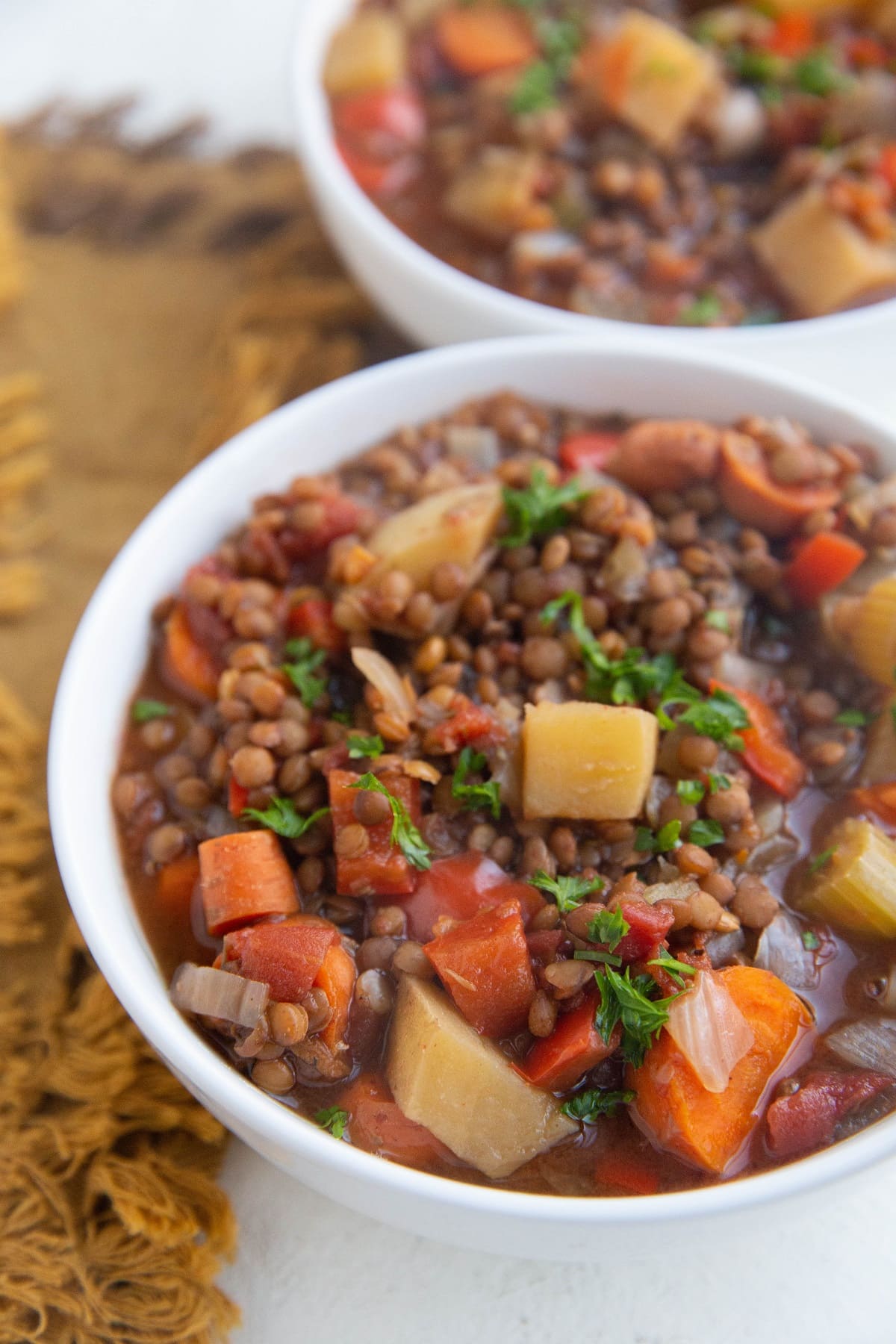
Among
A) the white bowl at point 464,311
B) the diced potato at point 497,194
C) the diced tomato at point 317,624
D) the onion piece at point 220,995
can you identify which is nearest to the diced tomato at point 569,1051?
the onion piece at point 220,995

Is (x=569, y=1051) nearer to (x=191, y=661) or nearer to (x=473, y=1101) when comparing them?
A: (x=473, y=1101)

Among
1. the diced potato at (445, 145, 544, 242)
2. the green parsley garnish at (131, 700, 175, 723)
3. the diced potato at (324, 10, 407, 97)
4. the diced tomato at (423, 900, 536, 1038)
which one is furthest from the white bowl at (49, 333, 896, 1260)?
the diced potato at (324, 10, 407, 97)

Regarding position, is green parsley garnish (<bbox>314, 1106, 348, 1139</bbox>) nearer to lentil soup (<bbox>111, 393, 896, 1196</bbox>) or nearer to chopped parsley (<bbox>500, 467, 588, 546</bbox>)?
lentil soup (<bbox>111, 393, 896, 1196</bbox>)

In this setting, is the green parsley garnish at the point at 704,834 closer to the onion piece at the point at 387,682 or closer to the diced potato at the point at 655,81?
the onion piece at the point at 387,682

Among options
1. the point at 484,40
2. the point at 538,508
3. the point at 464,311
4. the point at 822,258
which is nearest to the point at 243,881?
the point at 538,508

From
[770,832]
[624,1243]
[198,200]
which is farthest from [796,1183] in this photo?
[198,200]
